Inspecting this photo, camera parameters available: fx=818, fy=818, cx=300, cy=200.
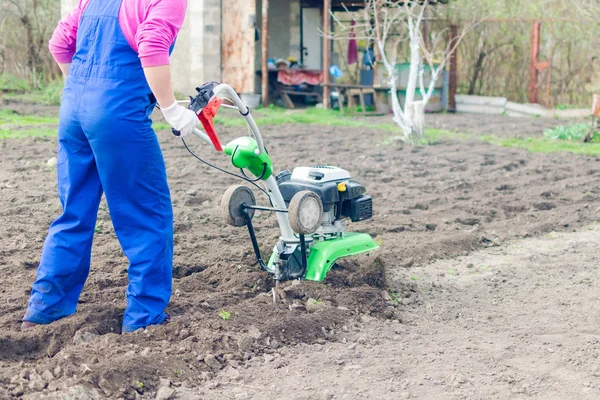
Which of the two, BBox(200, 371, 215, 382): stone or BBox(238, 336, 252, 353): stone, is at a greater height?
BBox(238, 336, 252, 353): stone

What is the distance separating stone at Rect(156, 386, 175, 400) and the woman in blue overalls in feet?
2.12

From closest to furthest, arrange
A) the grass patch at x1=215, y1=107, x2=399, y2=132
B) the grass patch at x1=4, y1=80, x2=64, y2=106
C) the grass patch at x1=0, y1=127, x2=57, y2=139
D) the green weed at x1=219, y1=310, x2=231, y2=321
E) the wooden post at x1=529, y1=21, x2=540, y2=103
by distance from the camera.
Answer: the green weed at x1=219, y1=310, x2=231, y2=321
the grass patch at x1=0, y1=127, x2=57, y2=139
the grass patch at x1=215, y1=107, x2=399, y2=132
the grass patch at x1=4, y1=80, x2=64, y2=106
the wooden post at x1=529, y1=21, x2=540, y2=103

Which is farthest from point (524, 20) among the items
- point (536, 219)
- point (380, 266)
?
point (380, 266)

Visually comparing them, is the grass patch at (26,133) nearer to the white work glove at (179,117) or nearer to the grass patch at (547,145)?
the grass patch at (547,145)

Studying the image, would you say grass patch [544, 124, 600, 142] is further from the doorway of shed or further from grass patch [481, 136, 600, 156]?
the doorway of shed

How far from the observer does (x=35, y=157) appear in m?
9.48

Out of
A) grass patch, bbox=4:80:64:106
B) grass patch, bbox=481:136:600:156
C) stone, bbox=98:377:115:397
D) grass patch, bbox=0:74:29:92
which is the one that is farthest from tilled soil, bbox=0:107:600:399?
grass patch, bbox=0:74:29:92

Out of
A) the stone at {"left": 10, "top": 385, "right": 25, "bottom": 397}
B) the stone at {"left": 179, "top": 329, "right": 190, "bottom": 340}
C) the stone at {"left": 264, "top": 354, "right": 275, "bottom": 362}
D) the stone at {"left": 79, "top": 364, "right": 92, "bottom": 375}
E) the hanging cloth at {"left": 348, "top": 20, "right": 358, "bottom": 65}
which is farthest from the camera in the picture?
the hanging cloth at {"left": 348, "top": 20, "right": 358, "bottom": 65}

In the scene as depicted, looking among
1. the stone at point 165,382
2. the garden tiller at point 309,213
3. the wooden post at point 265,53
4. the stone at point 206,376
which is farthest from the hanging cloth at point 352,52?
the stone at point 165,382

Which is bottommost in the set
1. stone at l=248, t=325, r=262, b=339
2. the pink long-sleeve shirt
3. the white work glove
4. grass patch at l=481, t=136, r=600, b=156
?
stone at l=248, t=325, r=262, b=339

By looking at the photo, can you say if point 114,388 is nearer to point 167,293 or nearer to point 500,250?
point 167,293

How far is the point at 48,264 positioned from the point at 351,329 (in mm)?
1598

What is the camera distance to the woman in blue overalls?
3857 millimetres

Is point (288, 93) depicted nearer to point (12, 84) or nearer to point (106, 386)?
point (12, 84)
